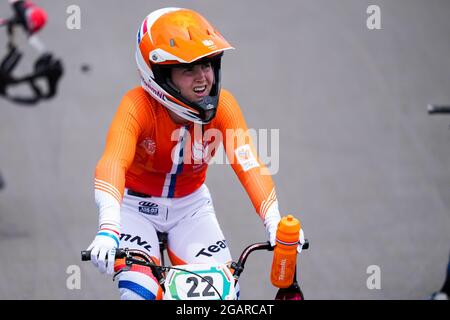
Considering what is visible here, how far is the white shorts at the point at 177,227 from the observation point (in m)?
5.31

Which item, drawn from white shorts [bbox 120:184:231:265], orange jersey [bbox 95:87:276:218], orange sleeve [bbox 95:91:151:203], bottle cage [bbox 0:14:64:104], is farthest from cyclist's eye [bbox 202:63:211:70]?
bottle cage [bbox 0:14:64:104]

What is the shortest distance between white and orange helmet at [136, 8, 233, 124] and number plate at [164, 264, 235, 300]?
1.06 m

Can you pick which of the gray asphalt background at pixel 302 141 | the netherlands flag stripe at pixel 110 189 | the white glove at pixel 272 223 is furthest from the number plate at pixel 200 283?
the gray asphalt background at pixel 302 141

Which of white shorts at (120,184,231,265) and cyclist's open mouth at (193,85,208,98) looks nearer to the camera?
cyclist's open mouth at (193,85,208,98)

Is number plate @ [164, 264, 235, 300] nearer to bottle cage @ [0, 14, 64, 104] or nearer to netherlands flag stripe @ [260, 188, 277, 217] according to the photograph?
netherlands flag stripe @ [260, 188, 277, 217]

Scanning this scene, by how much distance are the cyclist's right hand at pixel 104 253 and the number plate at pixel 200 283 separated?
0.30 meters

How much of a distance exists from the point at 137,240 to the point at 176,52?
3.74ft

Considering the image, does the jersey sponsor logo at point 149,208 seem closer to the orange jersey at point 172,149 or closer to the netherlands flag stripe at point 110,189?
the orange jersey at point 172,149

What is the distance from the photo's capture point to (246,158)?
17.6ft

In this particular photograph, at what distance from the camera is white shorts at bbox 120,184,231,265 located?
531 centimetres

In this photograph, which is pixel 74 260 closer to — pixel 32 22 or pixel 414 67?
pixel 32 22

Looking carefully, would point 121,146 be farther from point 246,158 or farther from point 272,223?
point 272,223
